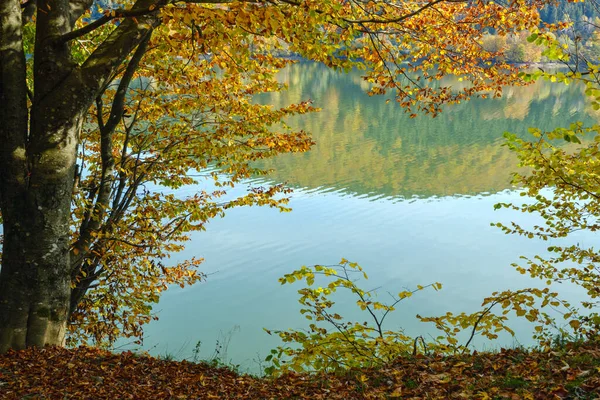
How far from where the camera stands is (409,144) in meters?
39.9

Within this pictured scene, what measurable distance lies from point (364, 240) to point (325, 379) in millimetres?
13725

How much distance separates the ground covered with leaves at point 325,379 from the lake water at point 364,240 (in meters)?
2.18

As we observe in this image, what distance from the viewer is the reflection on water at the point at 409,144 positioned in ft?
94.2

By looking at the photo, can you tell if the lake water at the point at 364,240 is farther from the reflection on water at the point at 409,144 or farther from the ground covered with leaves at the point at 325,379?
the ground covered with leaves at the point at 325,379

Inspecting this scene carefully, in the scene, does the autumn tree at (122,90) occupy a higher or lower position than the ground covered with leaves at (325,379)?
higher

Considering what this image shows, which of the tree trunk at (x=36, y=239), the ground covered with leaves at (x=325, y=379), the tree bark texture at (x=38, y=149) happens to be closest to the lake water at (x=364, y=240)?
the ground covered with leaves at (x=325, y=379)

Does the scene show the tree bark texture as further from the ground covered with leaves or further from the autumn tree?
the ground covered with leaves

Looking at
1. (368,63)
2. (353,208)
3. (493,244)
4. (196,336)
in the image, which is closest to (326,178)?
(353,208)

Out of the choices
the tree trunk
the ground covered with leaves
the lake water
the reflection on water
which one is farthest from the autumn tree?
the reflection on water

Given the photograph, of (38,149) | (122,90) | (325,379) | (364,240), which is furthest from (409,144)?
(38,149)

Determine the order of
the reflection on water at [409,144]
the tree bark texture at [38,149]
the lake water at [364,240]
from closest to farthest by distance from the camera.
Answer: the tree bark texture at [38,149] < the lake water at [364,240] < the reflection on water at [409,144]

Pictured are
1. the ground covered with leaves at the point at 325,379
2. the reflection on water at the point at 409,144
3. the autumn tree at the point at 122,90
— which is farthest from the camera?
the reflection on water at the point at 409,144

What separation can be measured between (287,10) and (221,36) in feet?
2.79

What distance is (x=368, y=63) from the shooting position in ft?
25.3
